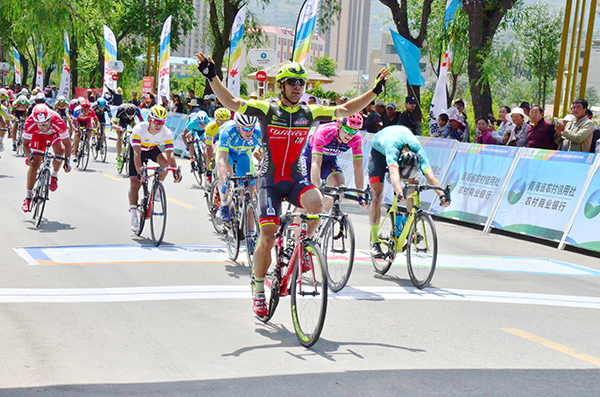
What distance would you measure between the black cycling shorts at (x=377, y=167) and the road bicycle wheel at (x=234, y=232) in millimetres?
1699

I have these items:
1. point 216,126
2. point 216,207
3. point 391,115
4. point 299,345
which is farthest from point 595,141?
point 299,345

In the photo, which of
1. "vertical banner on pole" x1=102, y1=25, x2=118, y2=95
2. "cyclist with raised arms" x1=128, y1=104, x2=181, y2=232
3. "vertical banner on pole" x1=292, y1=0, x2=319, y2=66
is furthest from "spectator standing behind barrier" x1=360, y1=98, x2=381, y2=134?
"vertical banner on pole" x1=102, y1=25, x2=118, y2=95

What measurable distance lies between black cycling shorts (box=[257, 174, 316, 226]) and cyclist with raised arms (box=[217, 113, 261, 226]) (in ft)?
8.47

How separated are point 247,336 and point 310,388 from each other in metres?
1.28

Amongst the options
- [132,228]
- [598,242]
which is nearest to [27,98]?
[132,228]

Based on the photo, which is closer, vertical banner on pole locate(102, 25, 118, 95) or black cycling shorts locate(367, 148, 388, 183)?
black cycling shorts locate(367, 148, 388, 183)

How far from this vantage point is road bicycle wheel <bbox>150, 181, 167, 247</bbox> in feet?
32.7

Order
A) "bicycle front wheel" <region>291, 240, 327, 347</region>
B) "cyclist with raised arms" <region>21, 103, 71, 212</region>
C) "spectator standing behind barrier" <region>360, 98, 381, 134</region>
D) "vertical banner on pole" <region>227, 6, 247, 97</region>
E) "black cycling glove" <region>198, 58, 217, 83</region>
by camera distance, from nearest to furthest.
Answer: "bicycle front wheel" <region>291, 240, 327, 347</region> < "black cycling glove" <region>198, 58, 217, 83</region> < "cyclist with raised arms" <region>21, 103, 71, 212</region> < "spectator standing behind barrier" <region>360, 98, 381, 134</region> < "vertical banner on pole" <region>227, 6, 247, 97</region>

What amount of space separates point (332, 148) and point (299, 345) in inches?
145

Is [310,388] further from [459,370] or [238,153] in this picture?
[238,153]

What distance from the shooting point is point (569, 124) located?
501 inches

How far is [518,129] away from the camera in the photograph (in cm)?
1431

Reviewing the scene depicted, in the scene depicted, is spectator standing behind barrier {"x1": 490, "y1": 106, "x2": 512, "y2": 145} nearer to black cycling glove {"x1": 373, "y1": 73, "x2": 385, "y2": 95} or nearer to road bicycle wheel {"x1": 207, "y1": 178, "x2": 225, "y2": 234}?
road bicycle wheel {"x1": 207, "y1": 178, "x2": 225, "y2": 234}

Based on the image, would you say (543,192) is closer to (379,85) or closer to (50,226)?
(379,85)
